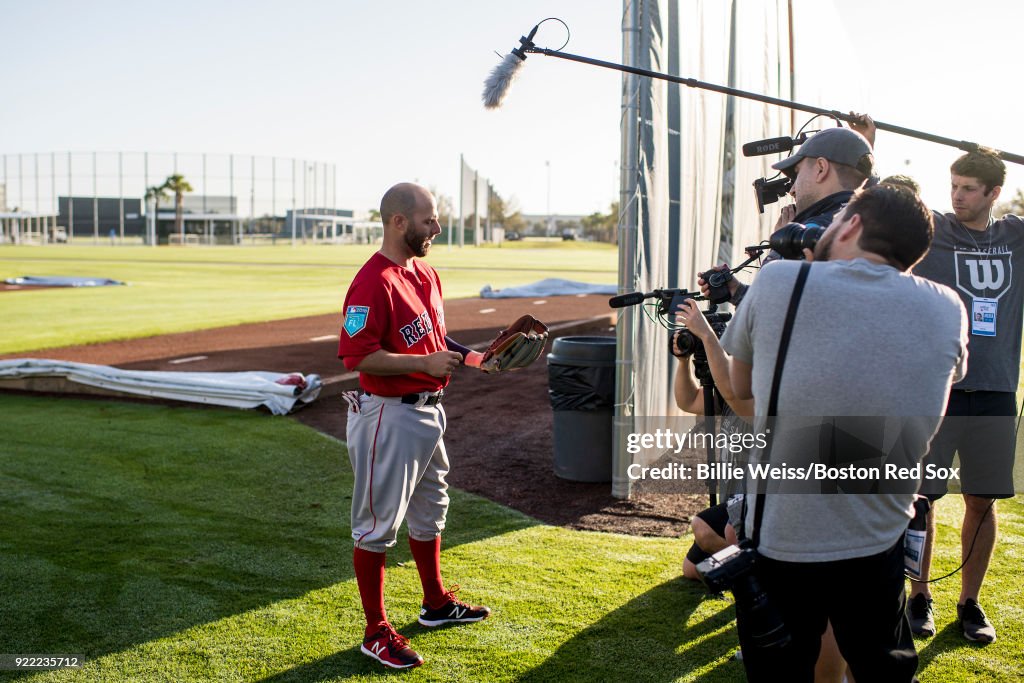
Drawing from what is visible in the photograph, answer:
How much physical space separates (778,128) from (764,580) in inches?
314

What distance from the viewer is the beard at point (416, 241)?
12.3 ft

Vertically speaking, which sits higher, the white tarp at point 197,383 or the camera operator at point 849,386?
the camera operator at point 849,386

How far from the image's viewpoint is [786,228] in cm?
269

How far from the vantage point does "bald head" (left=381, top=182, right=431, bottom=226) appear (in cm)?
373

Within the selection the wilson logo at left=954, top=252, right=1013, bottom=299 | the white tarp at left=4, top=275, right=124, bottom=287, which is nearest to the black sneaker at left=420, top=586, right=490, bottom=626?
the wilson logo at left=954, top=252, right=1013, bottom=299

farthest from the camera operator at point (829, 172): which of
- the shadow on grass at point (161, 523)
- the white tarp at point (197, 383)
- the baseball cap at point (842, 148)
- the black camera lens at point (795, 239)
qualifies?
the white tarp at point (197, 383)

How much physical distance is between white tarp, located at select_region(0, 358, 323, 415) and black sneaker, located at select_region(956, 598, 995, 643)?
21.3 feet

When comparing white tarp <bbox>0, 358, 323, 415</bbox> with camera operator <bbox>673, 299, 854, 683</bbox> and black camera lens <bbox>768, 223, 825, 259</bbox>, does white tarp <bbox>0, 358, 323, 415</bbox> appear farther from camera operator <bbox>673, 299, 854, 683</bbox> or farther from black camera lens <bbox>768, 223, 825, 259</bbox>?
black camera lens <bbox>768, 223, 825, 259</bbox>

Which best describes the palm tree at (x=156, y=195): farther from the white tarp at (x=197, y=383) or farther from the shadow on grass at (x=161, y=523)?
the shadow on grass at (x=161, y=523)

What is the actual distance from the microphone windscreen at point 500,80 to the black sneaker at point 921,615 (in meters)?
3.10

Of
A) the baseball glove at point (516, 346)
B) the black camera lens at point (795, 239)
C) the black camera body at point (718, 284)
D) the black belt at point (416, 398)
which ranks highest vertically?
the black camera lens at point (795, 239)

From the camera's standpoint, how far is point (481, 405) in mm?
9609

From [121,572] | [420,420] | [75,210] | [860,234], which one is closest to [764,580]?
[860,234]

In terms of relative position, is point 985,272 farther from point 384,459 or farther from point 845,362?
point 384,459
